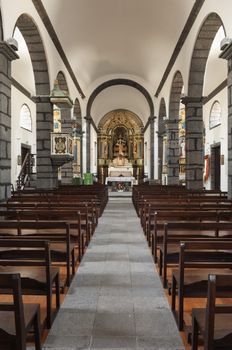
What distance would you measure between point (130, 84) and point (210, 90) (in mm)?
4489

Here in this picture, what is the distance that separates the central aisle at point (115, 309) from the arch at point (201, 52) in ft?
21.7

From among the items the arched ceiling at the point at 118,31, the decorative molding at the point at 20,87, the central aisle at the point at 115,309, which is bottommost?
the central aisle at the point at 115,309

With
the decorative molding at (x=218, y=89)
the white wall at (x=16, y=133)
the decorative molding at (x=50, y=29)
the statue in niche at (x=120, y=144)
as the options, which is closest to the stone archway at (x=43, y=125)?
the decorative molding at (x=50, y=29)

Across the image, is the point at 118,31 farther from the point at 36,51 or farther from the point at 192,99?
the point at 192,99

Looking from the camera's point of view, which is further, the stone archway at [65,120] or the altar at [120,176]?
the altar at [120,176]

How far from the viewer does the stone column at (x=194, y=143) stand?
38.6 ft

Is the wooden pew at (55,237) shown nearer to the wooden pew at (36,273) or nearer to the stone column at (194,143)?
the wooden pew at (36,273)

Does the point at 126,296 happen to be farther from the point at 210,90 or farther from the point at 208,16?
the point at 210,90

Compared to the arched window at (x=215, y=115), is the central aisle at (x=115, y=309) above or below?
below

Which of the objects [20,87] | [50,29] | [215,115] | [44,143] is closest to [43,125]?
[44,143]

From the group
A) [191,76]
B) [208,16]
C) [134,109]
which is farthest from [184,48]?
[134,109]

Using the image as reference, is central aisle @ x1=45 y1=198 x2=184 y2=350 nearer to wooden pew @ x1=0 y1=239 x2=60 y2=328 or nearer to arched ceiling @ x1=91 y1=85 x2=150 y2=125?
wooden pew @ x1=0 y1=239 x2=60 y2=328

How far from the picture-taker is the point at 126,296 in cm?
384

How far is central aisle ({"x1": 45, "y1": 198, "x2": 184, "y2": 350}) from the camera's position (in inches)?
111
